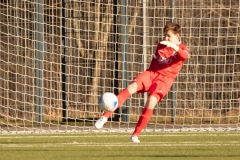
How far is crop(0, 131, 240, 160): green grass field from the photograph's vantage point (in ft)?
26.7

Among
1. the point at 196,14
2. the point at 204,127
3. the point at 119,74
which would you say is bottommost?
the point at 204,127

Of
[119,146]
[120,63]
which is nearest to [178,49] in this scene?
[119,146]

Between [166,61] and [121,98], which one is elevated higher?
[166,61]

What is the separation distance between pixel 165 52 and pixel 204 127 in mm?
4166

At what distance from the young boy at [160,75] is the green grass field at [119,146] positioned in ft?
1.45

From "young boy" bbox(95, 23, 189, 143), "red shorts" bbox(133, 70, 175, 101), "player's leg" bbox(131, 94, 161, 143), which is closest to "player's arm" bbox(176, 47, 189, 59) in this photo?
"young boy" bbox(95, 23, 189, 143)

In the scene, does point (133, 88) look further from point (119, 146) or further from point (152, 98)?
point (119, 146)

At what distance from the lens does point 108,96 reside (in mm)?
8750

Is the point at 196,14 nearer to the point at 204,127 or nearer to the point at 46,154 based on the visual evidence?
the point at 204,127

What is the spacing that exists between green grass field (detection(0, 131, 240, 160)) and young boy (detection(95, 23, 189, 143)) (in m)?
0.44

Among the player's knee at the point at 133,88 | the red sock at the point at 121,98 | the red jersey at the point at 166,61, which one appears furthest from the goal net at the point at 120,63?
the red sock at the point at 121,98

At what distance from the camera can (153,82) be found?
373 inches

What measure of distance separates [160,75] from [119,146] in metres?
1.02

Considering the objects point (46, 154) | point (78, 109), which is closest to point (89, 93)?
point (78, 109)
